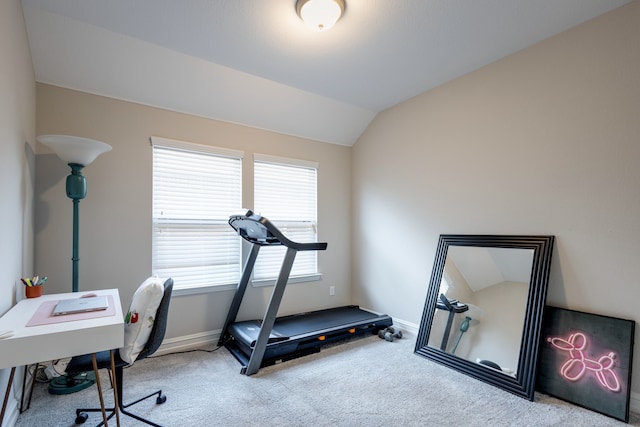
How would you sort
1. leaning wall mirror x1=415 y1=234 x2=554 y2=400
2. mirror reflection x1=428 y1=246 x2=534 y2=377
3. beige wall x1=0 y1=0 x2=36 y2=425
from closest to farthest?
beige wall x1=0 y1=0 x2=36 y2=425, leaning wall mirror x1=415 y1=234 x2=554 y2=400, mirror reflection x1=428 y1=246 x2=534 y2=377

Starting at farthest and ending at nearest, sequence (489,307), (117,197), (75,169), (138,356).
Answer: (117,197) < (489,307) < (75,169) < (138,356)

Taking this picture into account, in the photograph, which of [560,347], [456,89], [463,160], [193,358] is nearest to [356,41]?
[456,89]

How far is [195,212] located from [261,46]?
1748 millimetres

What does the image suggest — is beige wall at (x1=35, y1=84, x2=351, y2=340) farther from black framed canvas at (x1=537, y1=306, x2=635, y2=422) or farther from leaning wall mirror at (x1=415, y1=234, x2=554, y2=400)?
black framed canvas at (x1=537, y1=306, x2=635, y2=422)

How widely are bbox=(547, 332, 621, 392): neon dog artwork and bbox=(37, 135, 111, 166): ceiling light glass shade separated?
148 inches

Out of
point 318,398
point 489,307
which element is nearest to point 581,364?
point 489,307

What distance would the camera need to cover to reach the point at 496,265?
277 centimetres

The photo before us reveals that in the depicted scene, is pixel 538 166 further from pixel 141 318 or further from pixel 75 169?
pixel 75 169

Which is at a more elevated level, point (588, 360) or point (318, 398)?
point (588, 360)

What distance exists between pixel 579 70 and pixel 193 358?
4.08 meters

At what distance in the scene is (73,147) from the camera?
7.23ft

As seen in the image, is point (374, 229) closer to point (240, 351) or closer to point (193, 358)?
point (240, 351)

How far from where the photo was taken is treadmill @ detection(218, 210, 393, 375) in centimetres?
260

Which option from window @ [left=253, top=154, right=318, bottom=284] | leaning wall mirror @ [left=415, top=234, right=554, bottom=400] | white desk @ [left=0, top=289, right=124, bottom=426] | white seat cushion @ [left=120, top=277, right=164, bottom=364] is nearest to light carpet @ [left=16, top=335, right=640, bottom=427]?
leaning wall mirror @ [left=415, top=234, right=554, bottom=400]
